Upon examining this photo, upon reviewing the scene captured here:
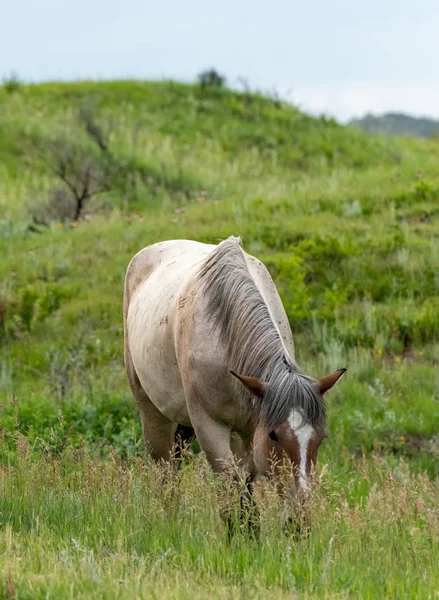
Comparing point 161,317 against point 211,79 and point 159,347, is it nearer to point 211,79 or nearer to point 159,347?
point 159,347

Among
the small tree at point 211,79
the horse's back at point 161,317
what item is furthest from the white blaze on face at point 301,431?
the small tree at point 211,79

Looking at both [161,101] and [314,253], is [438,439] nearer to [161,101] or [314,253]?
[314,253]

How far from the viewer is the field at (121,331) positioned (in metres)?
4.42

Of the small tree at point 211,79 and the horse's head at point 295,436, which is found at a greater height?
the small tree at point 211,79

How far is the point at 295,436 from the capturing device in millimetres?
5000

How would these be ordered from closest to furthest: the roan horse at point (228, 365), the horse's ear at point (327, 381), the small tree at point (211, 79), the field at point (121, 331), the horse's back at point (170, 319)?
1. the field at point (121, 331)
2. the roan horse at point (228, 365)
3. the horse's ear at point (327, 381)
4. the horse's back at point (170, 319)
5. the small tree at point (211, 79)

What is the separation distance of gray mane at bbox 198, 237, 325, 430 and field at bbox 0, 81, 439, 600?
0.43 meters

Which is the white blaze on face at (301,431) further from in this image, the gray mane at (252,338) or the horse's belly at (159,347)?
the horse's belly at (159,347)

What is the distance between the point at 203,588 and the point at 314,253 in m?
8.85

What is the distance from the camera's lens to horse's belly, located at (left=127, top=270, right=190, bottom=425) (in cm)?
662

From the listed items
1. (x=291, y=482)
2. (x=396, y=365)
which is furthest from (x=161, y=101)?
(x=291, y=482)

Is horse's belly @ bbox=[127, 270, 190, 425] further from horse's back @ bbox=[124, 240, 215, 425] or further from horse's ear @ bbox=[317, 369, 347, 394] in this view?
horse's ear @ bbox=[317, 369, 347, 394]

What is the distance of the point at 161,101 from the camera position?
1112 inches

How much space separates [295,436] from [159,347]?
6.55 feet
